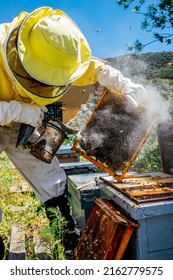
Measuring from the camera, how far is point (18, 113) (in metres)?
2.54

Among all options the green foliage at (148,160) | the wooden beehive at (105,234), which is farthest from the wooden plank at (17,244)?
the green foliage at (148,160)

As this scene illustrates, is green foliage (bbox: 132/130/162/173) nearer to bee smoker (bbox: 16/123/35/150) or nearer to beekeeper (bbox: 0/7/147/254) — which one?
beekeeper (bbox: 0/7/147/254)

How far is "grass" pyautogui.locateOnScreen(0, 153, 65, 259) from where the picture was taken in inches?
111

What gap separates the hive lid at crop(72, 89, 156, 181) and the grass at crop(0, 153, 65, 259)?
697 mm

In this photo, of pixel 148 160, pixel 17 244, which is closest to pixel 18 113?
Answer: pixel 17 244

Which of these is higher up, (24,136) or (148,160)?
(24,136)

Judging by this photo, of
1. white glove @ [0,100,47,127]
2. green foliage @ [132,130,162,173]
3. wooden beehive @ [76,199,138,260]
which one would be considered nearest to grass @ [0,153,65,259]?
wooden beehive @ [76,199,138,260]

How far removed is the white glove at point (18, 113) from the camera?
2.53m

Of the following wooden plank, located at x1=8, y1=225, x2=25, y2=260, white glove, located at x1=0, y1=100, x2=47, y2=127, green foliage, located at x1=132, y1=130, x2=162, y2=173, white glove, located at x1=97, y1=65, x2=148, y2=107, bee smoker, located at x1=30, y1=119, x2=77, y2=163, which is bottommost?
wooden plank, located at x1=8, y1=225, x2=25, y2=260

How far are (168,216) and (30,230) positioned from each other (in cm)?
198

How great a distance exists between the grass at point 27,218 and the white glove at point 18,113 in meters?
0.96

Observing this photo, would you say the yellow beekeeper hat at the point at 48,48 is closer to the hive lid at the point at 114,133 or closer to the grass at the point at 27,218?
the hive lid at the point at 114,133

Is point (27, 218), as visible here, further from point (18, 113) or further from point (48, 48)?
point (48, 48)

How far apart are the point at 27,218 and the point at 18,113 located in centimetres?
169
